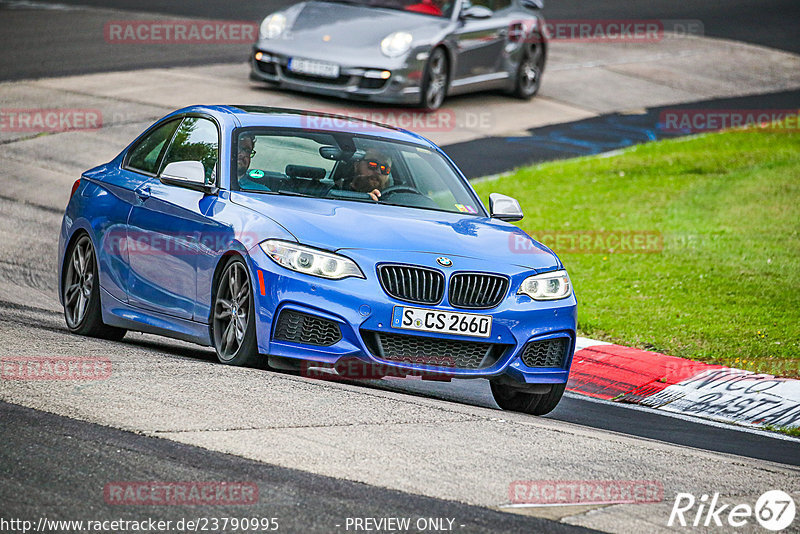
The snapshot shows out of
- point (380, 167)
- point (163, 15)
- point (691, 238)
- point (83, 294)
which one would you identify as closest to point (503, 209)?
point (380, 167)

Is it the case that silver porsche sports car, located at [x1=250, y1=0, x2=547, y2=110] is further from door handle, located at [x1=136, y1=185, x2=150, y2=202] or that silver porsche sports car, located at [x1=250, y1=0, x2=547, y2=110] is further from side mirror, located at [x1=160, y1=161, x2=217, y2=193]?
side mirror, located at [x1=160, y1=161, x2=217, y2=193]

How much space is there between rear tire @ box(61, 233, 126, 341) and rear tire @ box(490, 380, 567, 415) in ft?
→ 9.36

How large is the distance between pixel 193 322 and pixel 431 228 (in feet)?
5.17

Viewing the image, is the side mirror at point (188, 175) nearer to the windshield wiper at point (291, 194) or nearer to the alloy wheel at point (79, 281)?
the windshield wiper at point (291, 194)

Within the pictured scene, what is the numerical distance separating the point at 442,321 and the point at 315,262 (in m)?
0.78

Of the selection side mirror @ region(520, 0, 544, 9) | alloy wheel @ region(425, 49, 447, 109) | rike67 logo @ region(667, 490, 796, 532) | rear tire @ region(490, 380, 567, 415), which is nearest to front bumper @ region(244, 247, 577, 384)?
rear tire @ region(490, 380, 567, 415)

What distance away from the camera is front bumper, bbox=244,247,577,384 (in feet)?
24.9

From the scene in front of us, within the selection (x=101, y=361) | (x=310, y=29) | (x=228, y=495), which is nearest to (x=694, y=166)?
(x=310, y=29)

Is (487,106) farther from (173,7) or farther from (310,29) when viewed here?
(173,7)

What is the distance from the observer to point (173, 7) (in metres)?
27.2

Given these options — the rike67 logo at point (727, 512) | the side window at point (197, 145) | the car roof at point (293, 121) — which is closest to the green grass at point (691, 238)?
the car roof at point (293, 121)

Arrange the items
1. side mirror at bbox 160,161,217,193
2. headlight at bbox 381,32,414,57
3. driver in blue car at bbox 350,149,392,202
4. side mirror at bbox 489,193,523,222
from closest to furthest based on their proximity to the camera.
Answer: side mirror at bbox 160,161,217,193 < driver in blue car at bbox 350,149,392,202 < side mirror at bbox 489,193,523,222 < headlight at bbox 381,32,414,57

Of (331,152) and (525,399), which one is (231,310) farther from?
(525,399)

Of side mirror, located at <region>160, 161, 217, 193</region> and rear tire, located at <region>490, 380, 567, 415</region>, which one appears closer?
rear tire, located at <region>490, 380, 567, 415</region>
